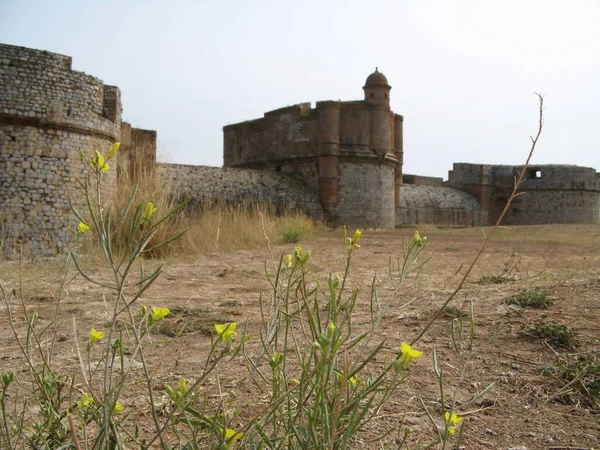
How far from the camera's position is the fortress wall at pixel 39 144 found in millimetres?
8578

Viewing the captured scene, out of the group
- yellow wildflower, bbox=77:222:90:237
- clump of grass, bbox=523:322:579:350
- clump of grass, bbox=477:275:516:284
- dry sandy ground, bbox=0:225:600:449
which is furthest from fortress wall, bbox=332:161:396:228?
yellow wildflower, bbox=77:222:90:237

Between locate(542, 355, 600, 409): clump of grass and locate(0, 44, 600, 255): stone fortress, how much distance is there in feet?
8.35

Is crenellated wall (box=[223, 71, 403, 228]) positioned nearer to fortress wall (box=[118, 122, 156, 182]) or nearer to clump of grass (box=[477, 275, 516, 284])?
fortress wall (box=[118, 122, 156, 182])

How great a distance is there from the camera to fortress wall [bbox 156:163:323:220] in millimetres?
16719

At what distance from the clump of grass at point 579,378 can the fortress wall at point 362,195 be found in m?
17.8

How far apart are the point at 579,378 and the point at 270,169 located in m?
20.1

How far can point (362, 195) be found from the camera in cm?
2091

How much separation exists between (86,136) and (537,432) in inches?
353

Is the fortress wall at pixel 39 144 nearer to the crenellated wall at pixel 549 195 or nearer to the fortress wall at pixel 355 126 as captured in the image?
the fortress wall at pixel 355 126

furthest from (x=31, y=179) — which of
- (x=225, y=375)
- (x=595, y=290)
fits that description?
(x=595, y=290)

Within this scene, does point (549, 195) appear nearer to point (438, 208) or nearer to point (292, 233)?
→ point (438, 208)

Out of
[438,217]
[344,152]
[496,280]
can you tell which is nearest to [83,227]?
[496,280]

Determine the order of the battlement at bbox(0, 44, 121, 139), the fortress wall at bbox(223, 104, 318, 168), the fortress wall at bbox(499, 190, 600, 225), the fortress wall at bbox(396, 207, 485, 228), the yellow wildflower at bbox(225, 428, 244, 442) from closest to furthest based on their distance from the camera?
1. the yellow wildflower at bbox(225, 428, 244, 442)
2. the battlement at bbox(0, 44, 121, 139)
3. the fortress wall at bbox(223, 104, 318, 168)
4. the fortress wall at bbox(396, 207, 485, 228)
5. the fortress wall at bbox(499, 190, 600, 225)

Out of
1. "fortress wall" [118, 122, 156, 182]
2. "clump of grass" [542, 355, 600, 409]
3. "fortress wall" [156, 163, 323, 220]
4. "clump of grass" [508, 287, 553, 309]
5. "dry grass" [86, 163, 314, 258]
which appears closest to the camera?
"clump of grass" [542, 355, 600, 409]
